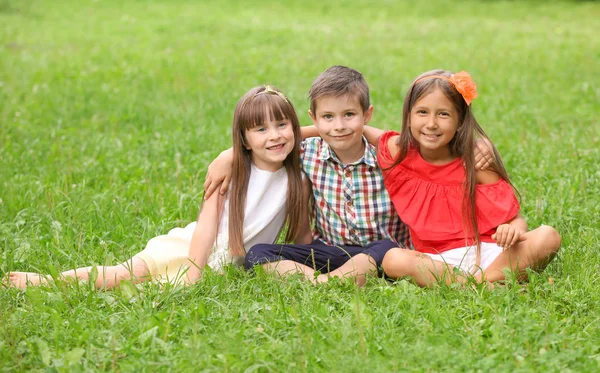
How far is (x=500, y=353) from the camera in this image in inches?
106

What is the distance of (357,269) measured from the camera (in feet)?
12.1

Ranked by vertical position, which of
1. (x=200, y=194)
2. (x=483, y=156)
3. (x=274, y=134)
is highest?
(x=274, y=134)

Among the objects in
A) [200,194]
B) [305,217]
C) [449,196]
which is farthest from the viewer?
[200,194]

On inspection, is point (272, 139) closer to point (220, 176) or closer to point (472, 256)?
point (220, 176)

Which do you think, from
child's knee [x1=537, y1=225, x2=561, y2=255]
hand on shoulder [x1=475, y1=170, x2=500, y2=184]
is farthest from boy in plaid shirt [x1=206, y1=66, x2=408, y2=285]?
child's knee [x1=537, y1=225, x2=561, y2=255]

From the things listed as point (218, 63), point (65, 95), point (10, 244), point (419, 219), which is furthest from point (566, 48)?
point (10, 244)

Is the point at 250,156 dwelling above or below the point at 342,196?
above

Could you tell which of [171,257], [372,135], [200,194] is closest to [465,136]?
[372,135]

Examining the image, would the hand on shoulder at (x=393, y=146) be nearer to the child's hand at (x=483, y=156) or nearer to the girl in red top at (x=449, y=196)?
the girl in red top at (x=449, y=196)

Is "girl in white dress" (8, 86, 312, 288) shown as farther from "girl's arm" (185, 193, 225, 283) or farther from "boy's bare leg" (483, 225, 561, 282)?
"boy's bare leg" (483, 225, 561, 282)

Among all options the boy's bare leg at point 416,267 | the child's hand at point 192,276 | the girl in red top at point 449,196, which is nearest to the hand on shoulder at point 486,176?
the girl in red top at point 449,196

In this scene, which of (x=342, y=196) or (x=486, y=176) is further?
(x=342, y=196)

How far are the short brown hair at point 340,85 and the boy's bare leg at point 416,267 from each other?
741mm

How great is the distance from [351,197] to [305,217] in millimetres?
283
